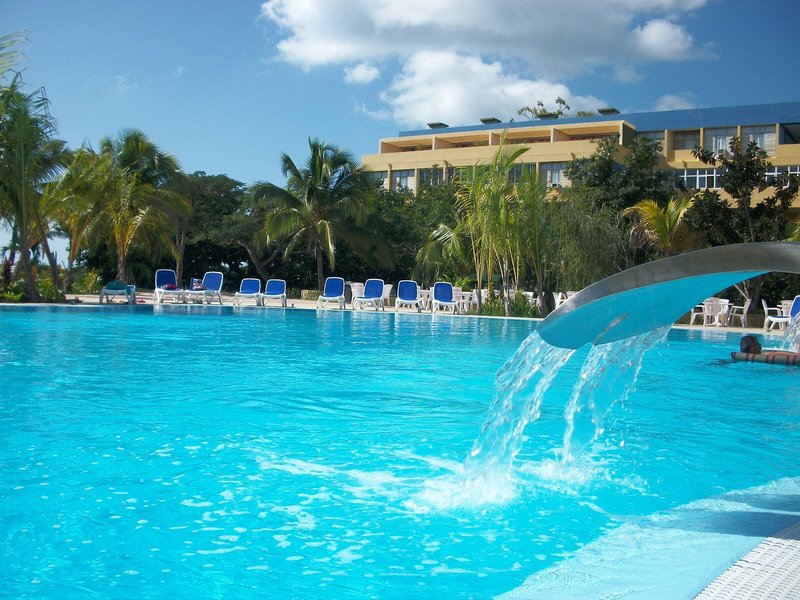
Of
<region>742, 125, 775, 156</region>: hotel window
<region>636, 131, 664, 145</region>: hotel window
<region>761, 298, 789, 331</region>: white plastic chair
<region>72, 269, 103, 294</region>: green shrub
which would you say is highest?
<region>636, 131, 664, 145</region>: hotel window

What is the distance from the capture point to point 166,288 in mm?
24234

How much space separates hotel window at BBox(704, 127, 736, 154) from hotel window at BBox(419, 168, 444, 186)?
15587 millimetres

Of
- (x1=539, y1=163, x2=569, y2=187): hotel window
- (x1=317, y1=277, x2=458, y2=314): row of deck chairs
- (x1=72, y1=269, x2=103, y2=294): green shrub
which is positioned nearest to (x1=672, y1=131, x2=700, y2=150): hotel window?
(x1=539, y1=163, x2=569, y2=187): hotel window

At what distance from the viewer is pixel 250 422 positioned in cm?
586

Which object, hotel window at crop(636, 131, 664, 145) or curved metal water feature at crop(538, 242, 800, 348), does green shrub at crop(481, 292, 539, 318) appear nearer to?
curved metal water feature at crop(538, 242, 800, 348)

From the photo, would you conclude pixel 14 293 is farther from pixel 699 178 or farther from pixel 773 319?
pixel 699 178

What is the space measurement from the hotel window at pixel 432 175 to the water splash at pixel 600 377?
27.6 meters

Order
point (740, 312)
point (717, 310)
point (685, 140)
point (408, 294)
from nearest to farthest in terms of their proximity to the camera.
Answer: point (717, 310) → point (740, 312) → point (408, 294) → point (685, 140)

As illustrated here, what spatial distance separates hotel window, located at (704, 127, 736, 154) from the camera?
43.0 metres

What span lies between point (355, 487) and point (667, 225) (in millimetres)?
19943

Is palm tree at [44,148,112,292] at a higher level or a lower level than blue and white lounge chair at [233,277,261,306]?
higher

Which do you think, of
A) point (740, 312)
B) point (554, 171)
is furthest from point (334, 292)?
point (554, 171)

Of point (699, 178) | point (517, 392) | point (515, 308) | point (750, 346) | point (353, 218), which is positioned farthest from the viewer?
point (699, 178)

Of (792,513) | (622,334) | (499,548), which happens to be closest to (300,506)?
(499,548)
